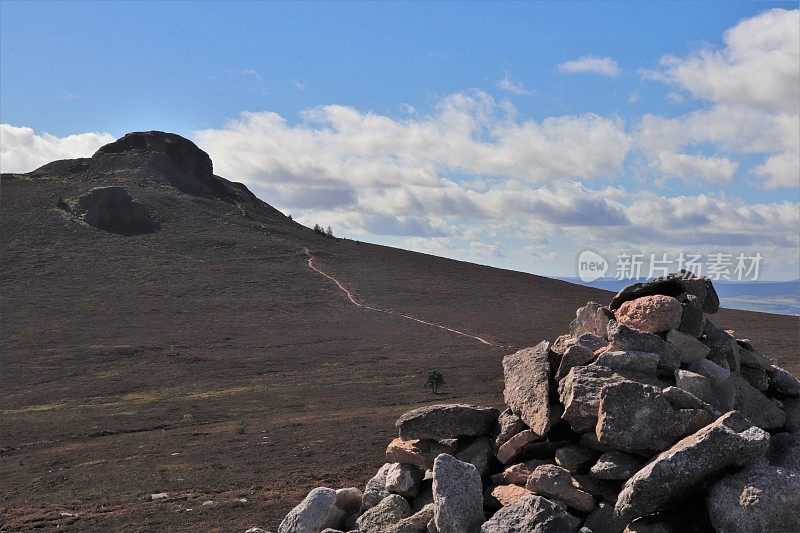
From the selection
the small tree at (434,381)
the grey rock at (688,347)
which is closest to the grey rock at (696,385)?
the grey rock at (688,347)

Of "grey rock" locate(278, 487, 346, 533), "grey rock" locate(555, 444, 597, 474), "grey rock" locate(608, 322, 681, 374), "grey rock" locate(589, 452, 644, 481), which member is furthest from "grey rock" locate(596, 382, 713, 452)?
"grey rock" locate(278, 487, 346, 533)

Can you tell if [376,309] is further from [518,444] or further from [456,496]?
[456,496]

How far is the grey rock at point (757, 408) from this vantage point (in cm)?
1124

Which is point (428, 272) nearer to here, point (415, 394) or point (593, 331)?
point (415, 394)

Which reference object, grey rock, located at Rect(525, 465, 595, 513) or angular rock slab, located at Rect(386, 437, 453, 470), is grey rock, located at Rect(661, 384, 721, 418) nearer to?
grey rock, located at Rect(525, 465, 595, 513)

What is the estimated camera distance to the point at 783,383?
1240 cm

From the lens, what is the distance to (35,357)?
129 ft

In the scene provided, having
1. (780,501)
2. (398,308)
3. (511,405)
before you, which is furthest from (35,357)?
(780,501)

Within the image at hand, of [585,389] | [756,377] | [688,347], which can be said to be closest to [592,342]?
[688,347]

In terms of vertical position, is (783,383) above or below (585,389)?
above

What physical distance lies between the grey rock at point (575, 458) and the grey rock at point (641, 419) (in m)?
0.55

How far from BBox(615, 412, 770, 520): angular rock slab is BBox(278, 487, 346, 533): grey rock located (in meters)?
4.54

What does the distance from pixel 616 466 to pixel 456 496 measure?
2186 mm

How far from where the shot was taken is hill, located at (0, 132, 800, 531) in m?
17.4
